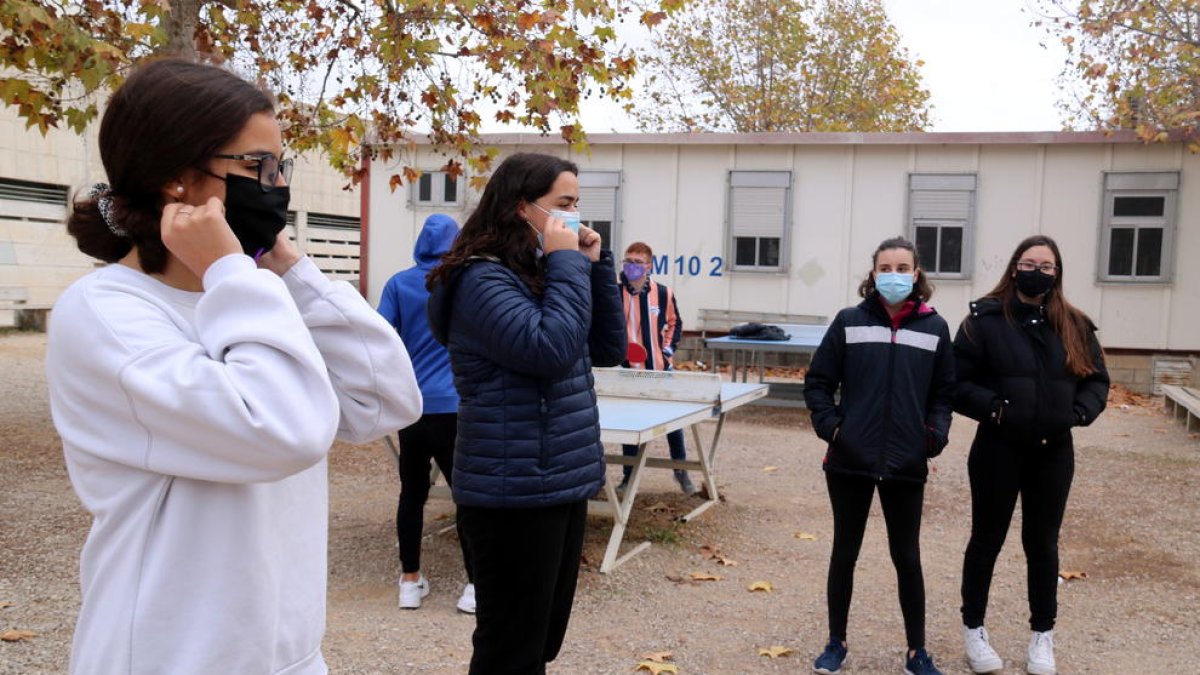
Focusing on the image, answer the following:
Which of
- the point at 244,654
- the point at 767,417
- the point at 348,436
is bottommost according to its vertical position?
the point at 767,417

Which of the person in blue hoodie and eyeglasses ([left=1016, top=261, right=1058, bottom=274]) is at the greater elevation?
eyeglasses ([left=1016, top=261, right=1058, bottom=274])

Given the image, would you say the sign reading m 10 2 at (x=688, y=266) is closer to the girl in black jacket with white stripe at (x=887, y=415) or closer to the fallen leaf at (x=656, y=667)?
the girl in black jacket with white stripe at (x=887, y=415)

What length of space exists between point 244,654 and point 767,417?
38.1 ft

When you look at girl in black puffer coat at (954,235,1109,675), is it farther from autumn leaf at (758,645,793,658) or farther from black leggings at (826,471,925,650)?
autumn leaf at (758,645,793,658)

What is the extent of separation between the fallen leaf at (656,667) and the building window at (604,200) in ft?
39.7

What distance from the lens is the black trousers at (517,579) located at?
10.0 ft

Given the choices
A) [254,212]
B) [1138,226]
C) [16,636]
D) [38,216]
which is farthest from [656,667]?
[38,216]

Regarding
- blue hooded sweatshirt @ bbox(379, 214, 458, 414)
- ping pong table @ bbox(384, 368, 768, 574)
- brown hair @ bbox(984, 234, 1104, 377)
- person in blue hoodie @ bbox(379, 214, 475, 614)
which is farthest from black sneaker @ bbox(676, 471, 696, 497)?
brown hair @ bbox(984, 234, 1104, 377)

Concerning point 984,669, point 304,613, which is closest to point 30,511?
point 984,669

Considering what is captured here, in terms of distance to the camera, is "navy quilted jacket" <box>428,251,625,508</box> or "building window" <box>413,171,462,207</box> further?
"building window" <box>413,171,462,207</box>

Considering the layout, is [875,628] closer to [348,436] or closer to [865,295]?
[865,295]

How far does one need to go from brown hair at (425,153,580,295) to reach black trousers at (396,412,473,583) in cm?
219

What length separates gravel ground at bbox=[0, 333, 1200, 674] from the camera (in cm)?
491

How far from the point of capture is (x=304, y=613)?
1.72 m
